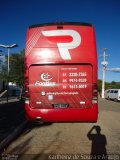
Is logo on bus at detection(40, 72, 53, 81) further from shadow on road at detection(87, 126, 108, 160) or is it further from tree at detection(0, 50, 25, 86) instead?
tree at detection(0, 50, 25, 86)

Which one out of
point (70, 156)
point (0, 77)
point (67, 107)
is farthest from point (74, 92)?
point (0, 77)

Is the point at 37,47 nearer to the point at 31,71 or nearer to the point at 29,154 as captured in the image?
the point at 31,71

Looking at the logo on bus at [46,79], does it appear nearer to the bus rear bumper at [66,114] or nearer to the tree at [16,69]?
the bus rear bumper at [66,114]

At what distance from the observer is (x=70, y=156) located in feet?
26.4

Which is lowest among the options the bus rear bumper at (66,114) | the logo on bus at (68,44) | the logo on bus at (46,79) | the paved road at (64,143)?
the paved road at (64,143)

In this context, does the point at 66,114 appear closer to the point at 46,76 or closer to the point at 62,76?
the point at 62,76

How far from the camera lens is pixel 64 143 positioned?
9836mm

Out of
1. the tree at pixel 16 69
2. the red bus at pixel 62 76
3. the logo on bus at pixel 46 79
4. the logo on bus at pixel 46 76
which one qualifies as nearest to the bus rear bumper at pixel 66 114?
the red bus at pixel 62 76

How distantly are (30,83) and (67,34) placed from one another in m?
2.28

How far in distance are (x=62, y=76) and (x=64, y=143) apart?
2816 mm

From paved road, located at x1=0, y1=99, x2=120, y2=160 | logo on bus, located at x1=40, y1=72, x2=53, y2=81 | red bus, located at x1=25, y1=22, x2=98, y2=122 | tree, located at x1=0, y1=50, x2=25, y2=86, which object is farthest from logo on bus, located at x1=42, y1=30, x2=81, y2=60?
tree, located at x1=0, y1=50, x2=25, y2=86

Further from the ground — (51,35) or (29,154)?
(51,35)

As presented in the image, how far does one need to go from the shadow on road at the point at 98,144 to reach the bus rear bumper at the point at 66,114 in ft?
2.05

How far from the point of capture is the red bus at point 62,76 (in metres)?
11.5
